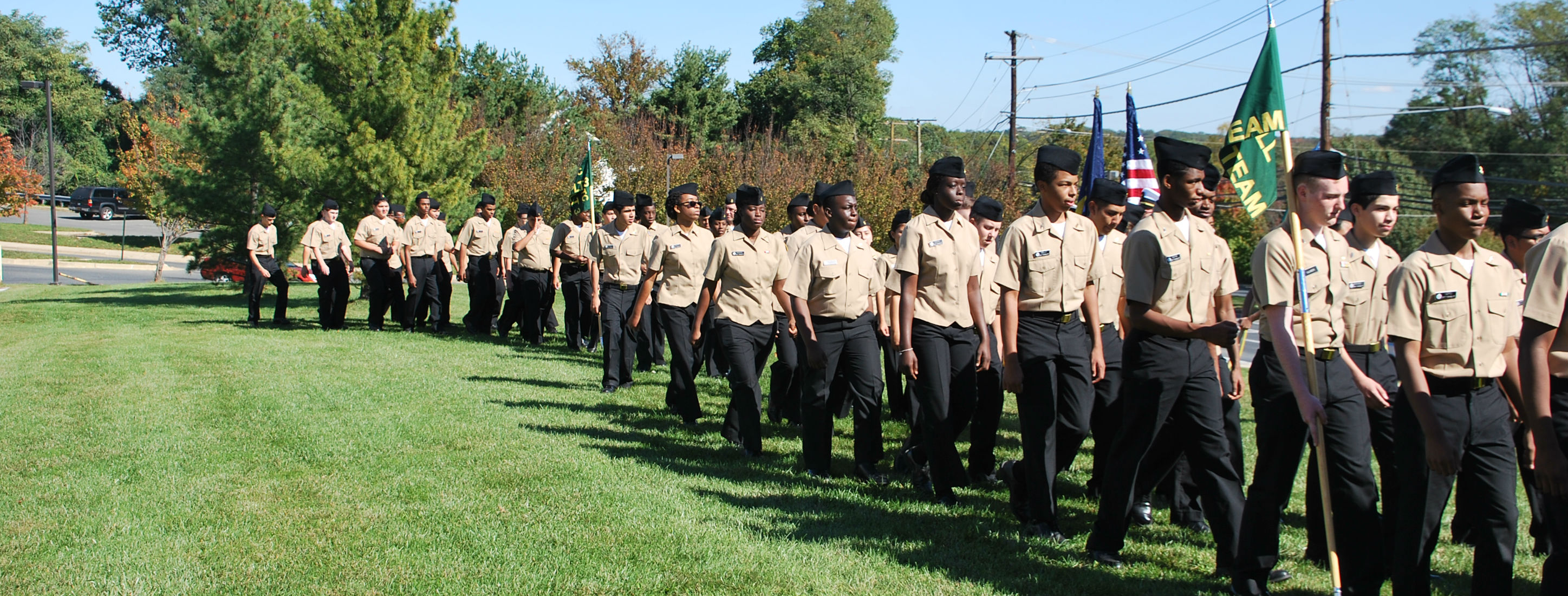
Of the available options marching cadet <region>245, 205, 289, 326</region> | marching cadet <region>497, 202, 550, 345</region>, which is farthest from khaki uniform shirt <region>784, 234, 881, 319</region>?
marching cadet <region>245, 205, 289, 326</region>

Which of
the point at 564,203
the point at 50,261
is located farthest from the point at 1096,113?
the point at 50,261

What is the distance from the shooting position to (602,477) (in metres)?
7.28

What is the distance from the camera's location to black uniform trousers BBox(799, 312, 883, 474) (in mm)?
7434

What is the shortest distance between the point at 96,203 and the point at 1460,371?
7528cm

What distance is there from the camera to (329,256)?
1694 centimetres

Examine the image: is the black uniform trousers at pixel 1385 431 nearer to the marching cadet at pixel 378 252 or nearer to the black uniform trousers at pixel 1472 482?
the black uniform trousers at pixel 1472 482

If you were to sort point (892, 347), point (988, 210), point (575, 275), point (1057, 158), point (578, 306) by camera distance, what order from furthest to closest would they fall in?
point (578, 306) < point (575, 275) < point (892, 347) < point (988, 210) < point (1057, 158)

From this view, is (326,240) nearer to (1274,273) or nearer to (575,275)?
(575,275)

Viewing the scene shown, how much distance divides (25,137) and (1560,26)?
80.3 meters

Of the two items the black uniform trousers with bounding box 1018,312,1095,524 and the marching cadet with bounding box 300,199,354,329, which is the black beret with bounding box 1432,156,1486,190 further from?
the marching cadet with bounding box 300,199,354,329

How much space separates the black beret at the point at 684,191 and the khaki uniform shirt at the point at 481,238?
772 cm

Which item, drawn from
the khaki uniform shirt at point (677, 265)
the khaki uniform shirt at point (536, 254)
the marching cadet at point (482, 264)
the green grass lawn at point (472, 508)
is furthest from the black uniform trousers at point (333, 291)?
the khaki uniform shirt at point (677, 265)

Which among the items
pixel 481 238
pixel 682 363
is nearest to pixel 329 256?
pixel 481 238

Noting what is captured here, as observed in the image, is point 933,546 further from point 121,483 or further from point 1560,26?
point 1560,26
